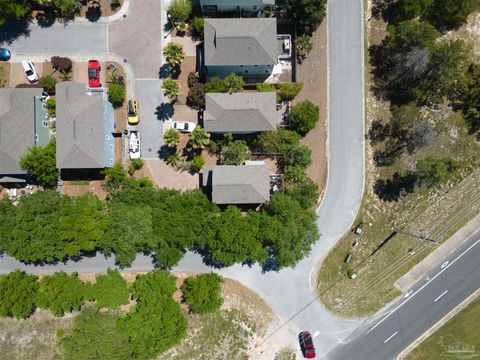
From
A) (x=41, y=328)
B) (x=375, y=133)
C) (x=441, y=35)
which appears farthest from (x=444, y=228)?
(x=41, y=328)

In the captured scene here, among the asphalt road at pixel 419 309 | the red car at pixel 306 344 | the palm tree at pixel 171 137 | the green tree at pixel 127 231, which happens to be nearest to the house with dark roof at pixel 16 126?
the green tree at pixel 127 231

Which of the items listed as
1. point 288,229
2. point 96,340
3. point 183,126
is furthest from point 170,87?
point 96,340

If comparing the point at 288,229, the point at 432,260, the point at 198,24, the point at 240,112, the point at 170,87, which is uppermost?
the point at 198,24

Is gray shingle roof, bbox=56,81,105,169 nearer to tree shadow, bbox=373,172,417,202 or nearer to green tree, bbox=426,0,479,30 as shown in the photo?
tree shadow, bbox=373,172,417,202

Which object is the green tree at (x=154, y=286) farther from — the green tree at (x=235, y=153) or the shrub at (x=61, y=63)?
the shrub at (x=61, y=63)

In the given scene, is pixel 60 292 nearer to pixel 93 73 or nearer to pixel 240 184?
pixel 240 184

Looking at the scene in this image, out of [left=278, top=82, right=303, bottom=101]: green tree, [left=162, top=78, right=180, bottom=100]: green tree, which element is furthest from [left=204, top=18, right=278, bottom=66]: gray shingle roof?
[left=162, top=78, right=180, bottom=100]: green tree

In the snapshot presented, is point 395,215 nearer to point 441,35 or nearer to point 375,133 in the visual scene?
point 375,133
